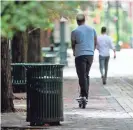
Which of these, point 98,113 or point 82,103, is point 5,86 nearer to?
point 82,103

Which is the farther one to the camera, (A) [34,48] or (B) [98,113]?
(A) [34,48]

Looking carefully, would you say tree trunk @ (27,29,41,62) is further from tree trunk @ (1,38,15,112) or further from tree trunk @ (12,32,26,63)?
tree trunk @ (1,38,15,112)

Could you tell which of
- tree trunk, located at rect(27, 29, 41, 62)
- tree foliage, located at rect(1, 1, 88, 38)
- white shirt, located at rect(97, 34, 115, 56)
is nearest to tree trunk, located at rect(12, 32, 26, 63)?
white shirt, located at rect(97, 34, 115, 56)

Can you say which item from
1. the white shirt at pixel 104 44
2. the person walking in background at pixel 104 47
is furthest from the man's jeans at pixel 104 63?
the white shirt at pixel 104 44

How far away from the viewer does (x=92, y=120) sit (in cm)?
1050

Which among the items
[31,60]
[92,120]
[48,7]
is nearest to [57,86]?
[92,120]

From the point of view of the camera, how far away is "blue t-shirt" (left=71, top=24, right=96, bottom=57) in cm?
1216

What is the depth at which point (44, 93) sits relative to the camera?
9.47 meters

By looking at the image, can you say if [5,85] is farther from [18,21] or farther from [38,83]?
[18,21]

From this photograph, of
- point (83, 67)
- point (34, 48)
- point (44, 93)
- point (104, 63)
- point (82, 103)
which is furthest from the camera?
point (34, 48)

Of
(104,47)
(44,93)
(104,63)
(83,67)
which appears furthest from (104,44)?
(44,93)

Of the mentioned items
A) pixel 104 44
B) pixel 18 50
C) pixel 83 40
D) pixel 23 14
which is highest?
pixel 23 14

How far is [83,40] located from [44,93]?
9.68 ft

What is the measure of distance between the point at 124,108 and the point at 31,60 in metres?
12.5
